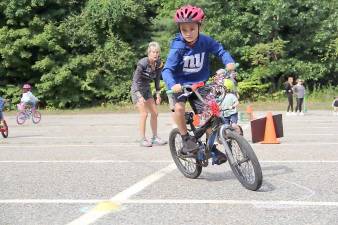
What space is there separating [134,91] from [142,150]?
1442 mm

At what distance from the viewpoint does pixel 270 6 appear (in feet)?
101

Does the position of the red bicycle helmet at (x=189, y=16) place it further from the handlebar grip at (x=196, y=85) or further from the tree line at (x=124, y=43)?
the tree line at (x=124, y=43)

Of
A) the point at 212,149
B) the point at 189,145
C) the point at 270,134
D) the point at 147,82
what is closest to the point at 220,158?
the point at 212,149

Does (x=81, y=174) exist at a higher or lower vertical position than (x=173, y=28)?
lower

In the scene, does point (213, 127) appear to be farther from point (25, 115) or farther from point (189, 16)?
point (25, 115)

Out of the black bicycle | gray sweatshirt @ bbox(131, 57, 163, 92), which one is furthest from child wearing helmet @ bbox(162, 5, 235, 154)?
gray sweatshirt @ bbox(131, 57, 163, 92)

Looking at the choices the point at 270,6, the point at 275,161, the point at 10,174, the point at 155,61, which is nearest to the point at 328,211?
the point at 275,161

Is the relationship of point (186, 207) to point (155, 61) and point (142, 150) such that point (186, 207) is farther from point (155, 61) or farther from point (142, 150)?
point (155, 61)

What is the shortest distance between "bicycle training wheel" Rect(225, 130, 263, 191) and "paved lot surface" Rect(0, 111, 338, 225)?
11cm

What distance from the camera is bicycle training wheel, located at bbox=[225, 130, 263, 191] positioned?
5.84 m

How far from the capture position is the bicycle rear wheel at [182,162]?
697 cm

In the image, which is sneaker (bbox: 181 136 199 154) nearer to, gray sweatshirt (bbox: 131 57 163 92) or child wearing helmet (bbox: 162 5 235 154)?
child wearing helmet (bbox: 162 5 235 154)

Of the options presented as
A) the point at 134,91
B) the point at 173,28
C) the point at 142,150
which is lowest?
the point at 142,150

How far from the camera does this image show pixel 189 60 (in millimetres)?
6680
